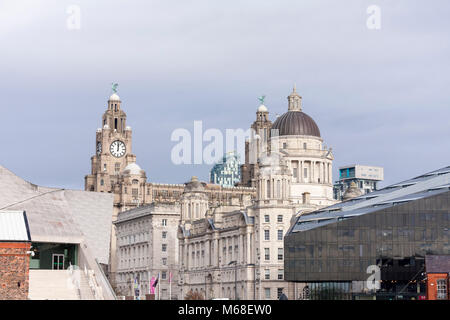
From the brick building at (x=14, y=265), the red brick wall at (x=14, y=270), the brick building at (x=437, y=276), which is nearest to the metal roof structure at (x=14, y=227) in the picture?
the brick building at (x=14, y=265)

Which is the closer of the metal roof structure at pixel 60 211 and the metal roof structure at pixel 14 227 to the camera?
the metal roof structure at pixel 14 227

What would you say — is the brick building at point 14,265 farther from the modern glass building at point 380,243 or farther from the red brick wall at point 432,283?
the modern glass building at point 380,243

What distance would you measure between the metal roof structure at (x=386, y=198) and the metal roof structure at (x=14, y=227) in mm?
60902

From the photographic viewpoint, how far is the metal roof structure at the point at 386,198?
126 metres

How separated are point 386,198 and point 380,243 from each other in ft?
27.3

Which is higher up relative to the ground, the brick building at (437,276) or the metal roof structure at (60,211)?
the metal roof structure at (60,211)

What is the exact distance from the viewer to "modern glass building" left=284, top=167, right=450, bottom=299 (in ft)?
405

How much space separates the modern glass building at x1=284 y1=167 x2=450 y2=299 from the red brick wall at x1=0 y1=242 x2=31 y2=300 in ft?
203

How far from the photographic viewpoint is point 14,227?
78.2 metres

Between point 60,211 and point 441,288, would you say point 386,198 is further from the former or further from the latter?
point 60,211

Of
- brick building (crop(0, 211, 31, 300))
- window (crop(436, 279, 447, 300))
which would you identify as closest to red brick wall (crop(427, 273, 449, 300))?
window (crop(436, 279, 447, 300))

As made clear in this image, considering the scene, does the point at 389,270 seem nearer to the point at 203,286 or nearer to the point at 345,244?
the point at 345,244

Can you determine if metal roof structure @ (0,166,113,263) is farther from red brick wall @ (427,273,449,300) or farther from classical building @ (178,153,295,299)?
classical building @ (178,153,295,299)

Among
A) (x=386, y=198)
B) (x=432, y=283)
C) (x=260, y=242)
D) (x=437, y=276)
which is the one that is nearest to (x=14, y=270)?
(x=432, y=283)
